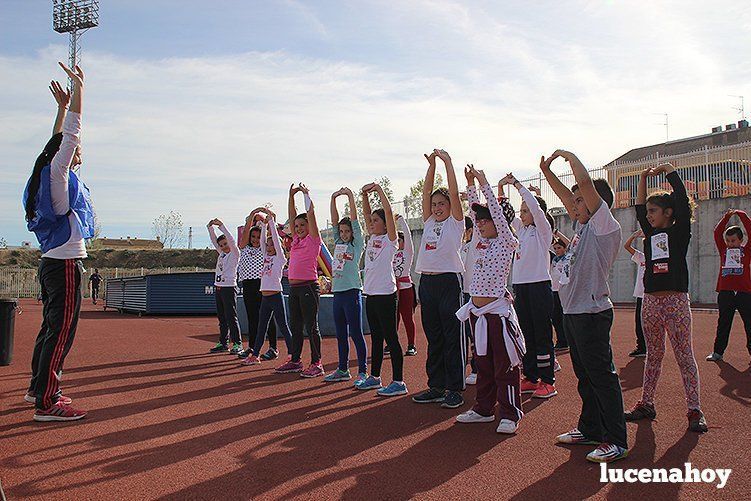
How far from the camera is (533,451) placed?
193 inches

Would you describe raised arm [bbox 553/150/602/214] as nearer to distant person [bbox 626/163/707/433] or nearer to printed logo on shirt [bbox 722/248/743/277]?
distant person [bbox 626/163/707/433]

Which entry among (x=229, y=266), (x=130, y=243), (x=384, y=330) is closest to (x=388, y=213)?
(x=384, y=330)

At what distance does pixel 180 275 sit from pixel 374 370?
52.3 feet

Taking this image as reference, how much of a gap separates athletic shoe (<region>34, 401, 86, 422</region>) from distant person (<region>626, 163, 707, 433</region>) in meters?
4.90

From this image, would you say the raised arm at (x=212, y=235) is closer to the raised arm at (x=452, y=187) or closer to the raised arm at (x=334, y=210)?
the raised arm at (x=334, y=210)

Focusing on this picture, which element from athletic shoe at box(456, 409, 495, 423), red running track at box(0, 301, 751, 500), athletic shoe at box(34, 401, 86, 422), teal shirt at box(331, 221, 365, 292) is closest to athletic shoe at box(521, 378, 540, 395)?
red running track at box(0, 301, 751, 500)

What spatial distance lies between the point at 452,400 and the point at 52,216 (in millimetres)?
4111

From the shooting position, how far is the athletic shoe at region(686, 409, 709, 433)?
5.37m

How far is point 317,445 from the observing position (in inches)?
199

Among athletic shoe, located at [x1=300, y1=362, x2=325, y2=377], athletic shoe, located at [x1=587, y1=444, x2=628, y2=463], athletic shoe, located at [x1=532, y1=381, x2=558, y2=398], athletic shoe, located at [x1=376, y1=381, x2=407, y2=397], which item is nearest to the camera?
athletic shoe, located at [x1=587, y1=444, x2=628, y2=463]

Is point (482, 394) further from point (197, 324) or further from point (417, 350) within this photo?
point (197, 324)

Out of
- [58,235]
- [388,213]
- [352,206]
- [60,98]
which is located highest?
[60,98]

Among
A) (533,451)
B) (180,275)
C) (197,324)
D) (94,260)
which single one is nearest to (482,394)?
(533,451)

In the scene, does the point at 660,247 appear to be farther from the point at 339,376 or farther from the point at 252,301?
the point at 252,301
